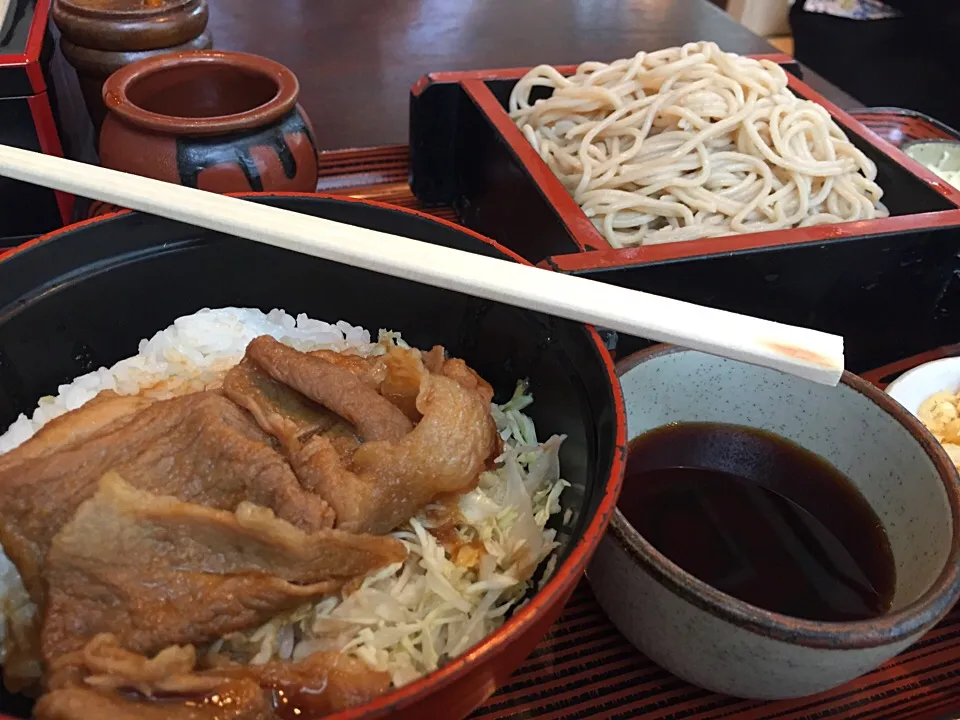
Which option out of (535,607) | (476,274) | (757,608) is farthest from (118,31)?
(757,608)

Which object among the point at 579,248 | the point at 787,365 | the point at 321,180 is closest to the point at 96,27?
the point at 321,180

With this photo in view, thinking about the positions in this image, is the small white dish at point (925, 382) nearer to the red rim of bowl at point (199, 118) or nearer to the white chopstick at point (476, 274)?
the white chopstick at point (476, 274)

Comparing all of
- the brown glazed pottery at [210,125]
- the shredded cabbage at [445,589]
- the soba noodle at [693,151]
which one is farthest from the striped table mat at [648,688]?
the brown glazed pottery at [210,125]

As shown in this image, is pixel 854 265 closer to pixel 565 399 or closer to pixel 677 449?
pixel 677 449

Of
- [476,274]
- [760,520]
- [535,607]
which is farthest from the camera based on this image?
[760,520]

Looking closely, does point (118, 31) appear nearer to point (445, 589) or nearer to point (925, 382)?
point (445, 589)

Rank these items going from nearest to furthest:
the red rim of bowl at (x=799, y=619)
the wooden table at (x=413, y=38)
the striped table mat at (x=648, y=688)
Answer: the red rim of bowl at (x=799, y=619) → the striped table mat at (x=648, y=688) → the wooden table at (x=413, y=38)

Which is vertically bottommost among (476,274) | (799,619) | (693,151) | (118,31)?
(799,619)
